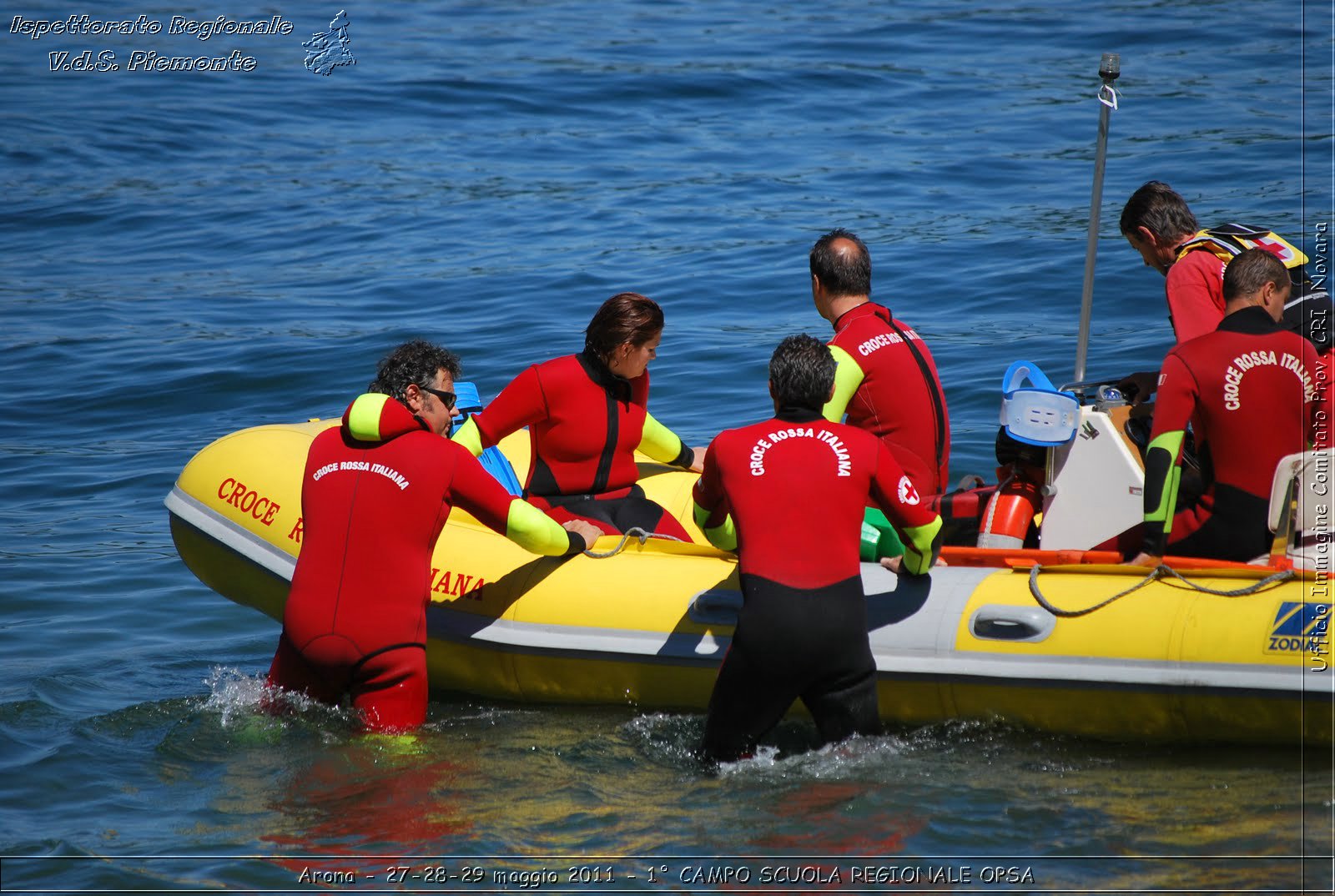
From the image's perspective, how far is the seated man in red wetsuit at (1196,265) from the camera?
4676 mm

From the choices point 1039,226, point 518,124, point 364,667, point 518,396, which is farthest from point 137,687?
point 518,124

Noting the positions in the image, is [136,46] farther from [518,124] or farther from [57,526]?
[57,526]

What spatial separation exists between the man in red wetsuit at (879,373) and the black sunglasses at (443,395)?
1.23 meters

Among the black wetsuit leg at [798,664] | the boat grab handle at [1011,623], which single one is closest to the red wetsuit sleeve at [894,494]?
the black wetsuit leg at [798,664]

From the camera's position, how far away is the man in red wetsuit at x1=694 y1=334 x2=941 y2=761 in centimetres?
395

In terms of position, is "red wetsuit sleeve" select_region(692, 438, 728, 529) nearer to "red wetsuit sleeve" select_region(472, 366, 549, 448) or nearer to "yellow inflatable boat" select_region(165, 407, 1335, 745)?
"yellow inflatable boat" select_region(165, 407, 1335, 745)

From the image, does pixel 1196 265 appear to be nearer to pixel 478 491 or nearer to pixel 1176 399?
pixel 1176 399

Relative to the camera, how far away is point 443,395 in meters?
4.60

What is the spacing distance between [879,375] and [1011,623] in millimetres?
929

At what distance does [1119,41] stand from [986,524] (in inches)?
549

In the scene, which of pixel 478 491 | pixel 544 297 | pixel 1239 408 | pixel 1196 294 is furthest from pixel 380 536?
pixel 544 297

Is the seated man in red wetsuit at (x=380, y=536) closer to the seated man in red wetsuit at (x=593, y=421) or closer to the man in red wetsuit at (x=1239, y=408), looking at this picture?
the seated man in red wetsuit at (x=593, y=421)

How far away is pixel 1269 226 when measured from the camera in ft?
33.9

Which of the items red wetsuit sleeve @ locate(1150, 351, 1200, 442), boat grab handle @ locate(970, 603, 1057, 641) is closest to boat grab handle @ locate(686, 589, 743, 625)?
boat grab handle @ locate(970, 603, 1057, 641)
